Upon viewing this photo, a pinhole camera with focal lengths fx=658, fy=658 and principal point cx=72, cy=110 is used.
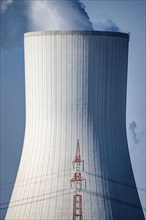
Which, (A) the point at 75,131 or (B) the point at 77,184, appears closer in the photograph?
(B) the point at 77,184

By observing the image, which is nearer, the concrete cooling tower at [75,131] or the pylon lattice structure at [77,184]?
the pylon lattice structure at [77,184]

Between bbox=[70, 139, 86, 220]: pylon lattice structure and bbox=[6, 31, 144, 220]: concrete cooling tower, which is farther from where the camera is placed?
bbox=[6, 31, 144, 220]: concrete cooling tower

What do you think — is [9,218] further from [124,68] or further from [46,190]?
[124,68]

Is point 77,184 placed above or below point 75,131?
below

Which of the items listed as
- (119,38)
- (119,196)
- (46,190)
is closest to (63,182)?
(46,190)
